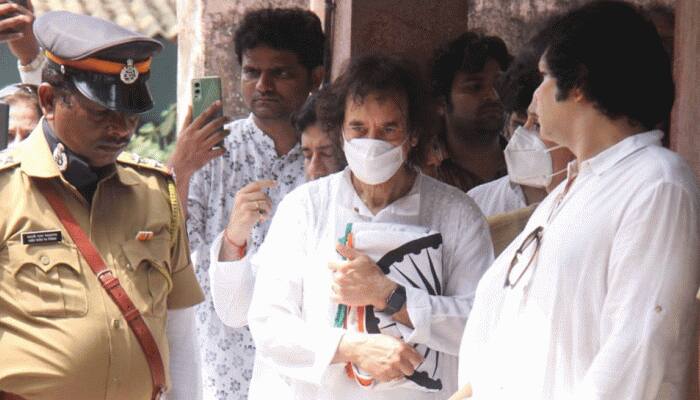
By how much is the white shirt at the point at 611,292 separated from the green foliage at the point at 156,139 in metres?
10.1

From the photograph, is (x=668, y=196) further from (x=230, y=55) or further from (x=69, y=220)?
(x=230, y=55)

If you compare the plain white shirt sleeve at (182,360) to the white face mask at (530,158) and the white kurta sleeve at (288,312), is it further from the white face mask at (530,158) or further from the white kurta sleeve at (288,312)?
the white face mask at (530,158)

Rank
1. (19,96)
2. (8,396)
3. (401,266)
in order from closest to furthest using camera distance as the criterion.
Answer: (8,396) → (401,266) → (19,96)

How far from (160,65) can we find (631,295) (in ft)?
41.4

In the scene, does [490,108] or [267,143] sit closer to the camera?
[267,143]

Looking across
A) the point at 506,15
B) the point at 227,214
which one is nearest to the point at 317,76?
the point at 227,214

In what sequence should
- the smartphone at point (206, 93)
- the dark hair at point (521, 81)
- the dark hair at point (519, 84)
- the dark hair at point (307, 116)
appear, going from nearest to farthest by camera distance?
1. the dark hair at point (521, 81)
2. the dark hair at point (519, 84)
3. the dark hair at point (307, 116)
4. the smartphone at point (206, 93)

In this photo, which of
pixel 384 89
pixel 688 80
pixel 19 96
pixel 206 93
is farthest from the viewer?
pixel 19 96

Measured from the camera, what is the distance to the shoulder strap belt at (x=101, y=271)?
156 inches

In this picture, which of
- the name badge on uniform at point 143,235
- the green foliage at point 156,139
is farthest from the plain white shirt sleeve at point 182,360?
the green foliage at point 156,139

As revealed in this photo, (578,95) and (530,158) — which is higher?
(578,95)

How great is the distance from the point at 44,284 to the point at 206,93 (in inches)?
73.0

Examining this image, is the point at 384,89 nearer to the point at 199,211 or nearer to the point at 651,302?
the point at 199,211

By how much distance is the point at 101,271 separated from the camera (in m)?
3.95
